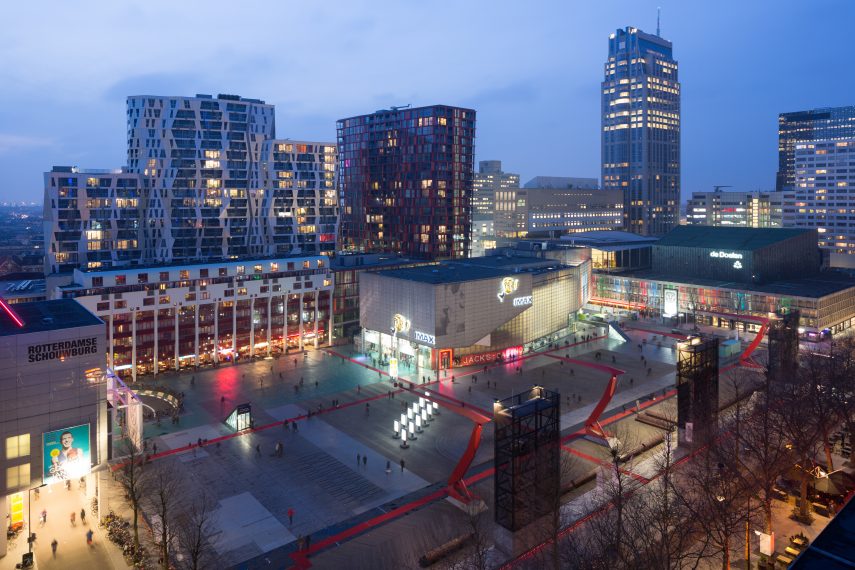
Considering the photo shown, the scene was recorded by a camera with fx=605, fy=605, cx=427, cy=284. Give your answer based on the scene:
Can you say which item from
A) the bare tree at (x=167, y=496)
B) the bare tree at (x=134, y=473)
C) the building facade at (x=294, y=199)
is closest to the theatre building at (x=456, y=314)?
the bare tree at (x=167, y=496)

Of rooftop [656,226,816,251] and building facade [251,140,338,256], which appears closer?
rooftop [656,226,816,251]

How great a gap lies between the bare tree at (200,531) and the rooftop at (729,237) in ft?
394

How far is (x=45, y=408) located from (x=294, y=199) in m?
95.2

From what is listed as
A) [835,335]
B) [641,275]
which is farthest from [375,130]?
[835,335]

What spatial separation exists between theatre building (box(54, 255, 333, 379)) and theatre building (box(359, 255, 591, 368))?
10.2 m

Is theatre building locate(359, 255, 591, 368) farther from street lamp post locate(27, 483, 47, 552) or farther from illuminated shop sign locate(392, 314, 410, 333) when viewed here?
street lamp post locate(27, 483, 47, 552)

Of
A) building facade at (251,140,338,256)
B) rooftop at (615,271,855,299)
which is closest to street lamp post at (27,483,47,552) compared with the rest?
building facade at (251,140,338,256)

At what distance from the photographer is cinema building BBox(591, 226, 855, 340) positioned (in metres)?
114

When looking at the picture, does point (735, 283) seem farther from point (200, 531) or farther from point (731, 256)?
point (200, 531)

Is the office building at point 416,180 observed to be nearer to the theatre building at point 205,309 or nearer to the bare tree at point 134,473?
the theatre building at point 205,309

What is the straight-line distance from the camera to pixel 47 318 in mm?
49531

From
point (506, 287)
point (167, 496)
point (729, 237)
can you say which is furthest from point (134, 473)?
point (729, 237)

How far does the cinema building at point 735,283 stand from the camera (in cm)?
11438

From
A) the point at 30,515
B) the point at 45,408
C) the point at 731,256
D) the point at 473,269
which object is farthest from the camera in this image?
the point at 731,256
